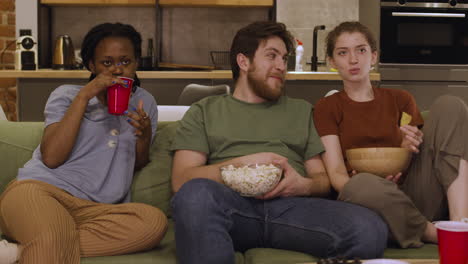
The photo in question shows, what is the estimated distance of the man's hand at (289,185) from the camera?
1.88 m

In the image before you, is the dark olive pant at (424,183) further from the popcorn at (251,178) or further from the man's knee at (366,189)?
the popcorn at (251,178)

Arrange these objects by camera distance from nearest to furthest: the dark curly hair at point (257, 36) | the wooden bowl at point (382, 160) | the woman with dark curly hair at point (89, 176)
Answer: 1. the woman with dark curly hair at point (89, 176)
2. the wooden bowl at point (382, 160)
3. the dark curly hair at point (257, 36)

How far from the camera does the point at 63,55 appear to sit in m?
4.73

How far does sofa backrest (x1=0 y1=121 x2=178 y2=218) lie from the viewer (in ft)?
7.27

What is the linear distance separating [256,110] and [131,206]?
1.95 ft

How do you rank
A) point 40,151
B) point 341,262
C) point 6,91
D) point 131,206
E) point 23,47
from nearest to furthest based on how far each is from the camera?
point 341,262 → point 131,206 → point 40,151 → point 23,47 → point 6,91

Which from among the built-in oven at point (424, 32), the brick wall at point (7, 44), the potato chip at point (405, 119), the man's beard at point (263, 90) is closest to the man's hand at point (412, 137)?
the potato chip at point (405, 119)

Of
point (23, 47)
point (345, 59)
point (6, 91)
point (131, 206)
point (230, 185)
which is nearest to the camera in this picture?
point (230, 185)

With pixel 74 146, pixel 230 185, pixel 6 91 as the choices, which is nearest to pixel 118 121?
pixel 74 146

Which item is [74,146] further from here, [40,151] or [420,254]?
[420,254]

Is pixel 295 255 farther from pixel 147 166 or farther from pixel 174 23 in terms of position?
pixel 174 23

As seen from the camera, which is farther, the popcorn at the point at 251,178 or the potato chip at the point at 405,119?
the potato chip at the point at 405,119

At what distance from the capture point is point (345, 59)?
2.20m

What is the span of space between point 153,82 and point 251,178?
8.33 ft
